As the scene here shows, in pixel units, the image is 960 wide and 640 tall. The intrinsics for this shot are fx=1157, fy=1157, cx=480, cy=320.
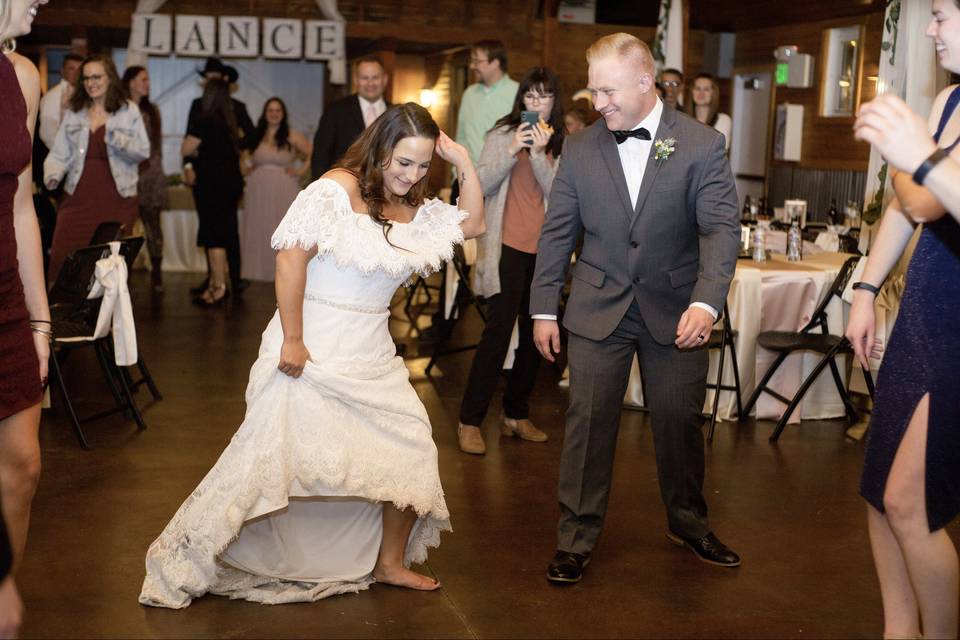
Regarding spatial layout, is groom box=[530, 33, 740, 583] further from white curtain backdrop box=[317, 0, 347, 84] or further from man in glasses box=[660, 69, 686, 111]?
white curtain backdrop box=[317, 0, 347, 84]

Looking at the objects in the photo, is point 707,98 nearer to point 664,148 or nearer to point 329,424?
point 664,148

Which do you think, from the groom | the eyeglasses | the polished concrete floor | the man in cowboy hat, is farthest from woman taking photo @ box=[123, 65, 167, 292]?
the groom

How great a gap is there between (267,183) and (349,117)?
159 inches

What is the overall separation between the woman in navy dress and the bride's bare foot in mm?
1454

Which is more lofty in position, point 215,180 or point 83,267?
point 215,180

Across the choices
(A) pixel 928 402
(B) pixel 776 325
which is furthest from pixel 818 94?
(A) pixel 928 402

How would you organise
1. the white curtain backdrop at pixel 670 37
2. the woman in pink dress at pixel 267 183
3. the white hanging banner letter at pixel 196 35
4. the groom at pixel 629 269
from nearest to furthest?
the groom at pixel 629 269 → the white curtain backdrop at pixel 670 37 → the woman in pink dress at pixel 267 183 → the white hanging banner letter at pixel 196 35

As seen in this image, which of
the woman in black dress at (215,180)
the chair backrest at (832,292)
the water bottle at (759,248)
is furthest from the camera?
the woman in black dress at (215,180)

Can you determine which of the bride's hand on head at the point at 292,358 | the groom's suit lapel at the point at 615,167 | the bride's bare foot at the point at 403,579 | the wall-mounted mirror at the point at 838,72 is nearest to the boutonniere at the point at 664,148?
the groom's suit lapel at the point at 615,167

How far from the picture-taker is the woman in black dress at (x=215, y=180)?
31.6 feet

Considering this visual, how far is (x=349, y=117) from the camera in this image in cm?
686

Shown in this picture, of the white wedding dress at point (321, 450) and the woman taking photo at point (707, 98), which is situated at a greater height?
the woman taking photo at point (707, 98)

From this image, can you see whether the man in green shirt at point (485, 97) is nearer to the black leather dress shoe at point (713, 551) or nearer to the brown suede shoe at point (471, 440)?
the brown suede shoe at point (471, 440)

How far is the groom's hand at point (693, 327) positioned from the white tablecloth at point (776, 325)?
263 centimetres
